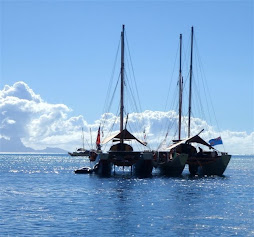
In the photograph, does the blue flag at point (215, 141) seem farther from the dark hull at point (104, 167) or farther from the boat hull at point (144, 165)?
the dark hull at point (104, 167)

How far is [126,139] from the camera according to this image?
283ft

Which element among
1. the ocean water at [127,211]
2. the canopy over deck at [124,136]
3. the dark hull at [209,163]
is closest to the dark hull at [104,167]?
the canopy over deck at [124,136]

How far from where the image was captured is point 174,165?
290ft

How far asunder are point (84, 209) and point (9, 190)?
22335 millimetres

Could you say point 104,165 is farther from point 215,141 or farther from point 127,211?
point 127,211

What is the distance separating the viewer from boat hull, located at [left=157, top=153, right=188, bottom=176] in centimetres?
8484

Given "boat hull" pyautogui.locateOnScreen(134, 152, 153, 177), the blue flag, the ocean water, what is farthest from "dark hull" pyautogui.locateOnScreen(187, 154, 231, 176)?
the ocean water

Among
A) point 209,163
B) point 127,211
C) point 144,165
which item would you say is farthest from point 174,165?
point 127,211

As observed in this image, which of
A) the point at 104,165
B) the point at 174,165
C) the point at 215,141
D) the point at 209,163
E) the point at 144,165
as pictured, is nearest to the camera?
the point at 104,165

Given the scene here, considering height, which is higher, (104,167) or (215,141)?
(215,141)

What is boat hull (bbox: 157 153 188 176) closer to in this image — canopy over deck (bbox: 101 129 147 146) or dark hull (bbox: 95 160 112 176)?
canopy over deck (bbox: 101 129 147 146)

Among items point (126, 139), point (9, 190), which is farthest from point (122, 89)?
point (9, 190)

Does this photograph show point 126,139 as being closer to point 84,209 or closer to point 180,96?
point 180,96

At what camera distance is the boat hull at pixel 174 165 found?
278ft
